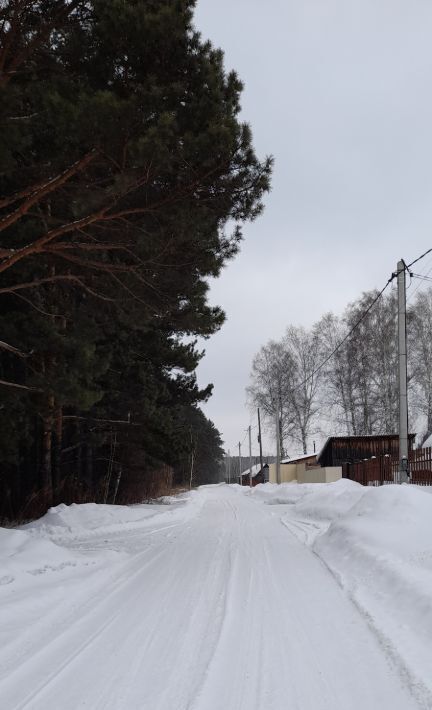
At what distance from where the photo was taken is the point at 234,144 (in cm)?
796

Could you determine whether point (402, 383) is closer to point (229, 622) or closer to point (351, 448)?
point (229, 622)

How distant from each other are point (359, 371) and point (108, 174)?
30.0 meters

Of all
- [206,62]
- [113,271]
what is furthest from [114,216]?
[206,62]

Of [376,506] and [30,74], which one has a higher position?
[30,74]

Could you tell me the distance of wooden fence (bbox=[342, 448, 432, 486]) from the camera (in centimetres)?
1603

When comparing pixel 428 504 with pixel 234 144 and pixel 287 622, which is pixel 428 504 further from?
pixel 234 144

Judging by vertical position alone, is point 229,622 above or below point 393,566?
below

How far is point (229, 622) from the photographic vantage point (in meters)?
4.80

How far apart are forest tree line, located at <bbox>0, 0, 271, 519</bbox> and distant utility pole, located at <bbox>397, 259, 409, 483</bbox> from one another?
16.7 feet

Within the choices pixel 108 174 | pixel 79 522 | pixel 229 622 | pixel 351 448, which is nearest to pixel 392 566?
pixel 229 622

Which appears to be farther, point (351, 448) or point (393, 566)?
point (351, 448)

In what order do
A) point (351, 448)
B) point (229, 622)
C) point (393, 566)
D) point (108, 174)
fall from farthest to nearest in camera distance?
1. point (351, 448)
2. point (108, 174)
3. point (393, 566)
4. point (229, 622)

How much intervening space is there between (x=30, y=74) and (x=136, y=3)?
7.81 ft

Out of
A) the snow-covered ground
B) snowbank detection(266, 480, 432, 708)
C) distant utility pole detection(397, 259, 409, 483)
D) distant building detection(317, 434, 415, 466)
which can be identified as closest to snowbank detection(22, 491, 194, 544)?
the snow-covered ground
